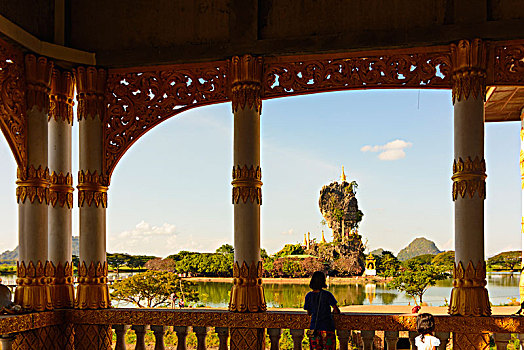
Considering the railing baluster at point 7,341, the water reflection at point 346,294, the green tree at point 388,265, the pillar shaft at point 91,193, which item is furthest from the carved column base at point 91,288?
the green tree at point 388,265

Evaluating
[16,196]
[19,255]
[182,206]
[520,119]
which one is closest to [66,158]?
[16,196]

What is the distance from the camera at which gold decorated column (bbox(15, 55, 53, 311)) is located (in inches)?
200

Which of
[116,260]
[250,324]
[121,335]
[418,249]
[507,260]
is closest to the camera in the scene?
[250,324]

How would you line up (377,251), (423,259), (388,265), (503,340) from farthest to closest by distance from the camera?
(377,251), (388,265), (423,259), (503,340)

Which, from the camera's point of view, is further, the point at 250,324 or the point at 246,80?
the point at 246,80

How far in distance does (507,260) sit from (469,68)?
3.60 m

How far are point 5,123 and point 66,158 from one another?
2.66ft

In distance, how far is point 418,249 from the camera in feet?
31.6

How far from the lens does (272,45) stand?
17.2ft

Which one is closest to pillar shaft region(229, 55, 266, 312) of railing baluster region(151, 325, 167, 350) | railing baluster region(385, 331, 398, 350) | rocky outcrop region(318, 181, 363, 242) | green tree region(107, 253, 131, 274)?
railing baluster region(151, 325, 167, 350)

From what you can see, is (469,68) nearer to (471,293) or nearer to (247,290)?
(471,293)

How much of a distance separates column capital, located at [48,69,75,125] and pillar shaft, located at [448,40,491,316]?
3.82m

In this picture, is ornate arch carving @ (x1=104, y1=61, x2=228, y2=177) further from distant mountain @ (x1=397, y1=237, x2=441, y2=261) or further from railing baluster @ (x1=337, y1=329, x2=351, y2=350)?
distant mountain @ (x1=397, y1=237, x2=441, y2=261)

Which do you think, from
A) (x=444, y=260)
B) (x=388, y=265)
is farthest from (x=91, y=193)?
(x=388, y=265)
